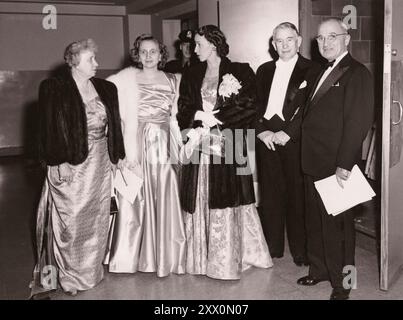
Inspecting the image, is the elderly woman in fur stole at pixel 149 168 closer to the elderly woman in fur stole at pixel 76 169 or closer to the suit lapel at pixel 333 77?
the elderly woman in fur stole at pixel 76 169

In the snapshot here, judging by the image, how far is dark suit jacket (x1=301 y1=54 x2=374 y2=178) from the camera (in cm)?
261

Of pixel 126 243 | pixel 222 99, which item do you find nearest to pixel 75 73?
pixel 222 99

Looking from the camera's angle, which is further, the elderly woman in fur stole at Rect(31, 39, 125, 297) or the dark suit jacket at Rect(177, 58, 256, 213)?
the dark suit jacket at Rect(177, 58, 256, 213)

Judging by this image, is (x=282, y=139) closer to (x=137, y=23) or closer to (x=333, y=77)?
(x=333, y=77)

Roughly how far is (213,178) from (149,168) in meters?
0.45

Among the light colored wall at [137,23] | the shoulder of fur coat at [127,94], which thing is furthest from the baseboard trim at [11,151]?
the shoulder of fur coat at [127,94]

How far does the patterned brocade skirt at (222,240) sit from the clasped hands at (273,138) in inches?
17.0

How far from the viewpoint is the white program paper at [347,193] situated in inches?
107

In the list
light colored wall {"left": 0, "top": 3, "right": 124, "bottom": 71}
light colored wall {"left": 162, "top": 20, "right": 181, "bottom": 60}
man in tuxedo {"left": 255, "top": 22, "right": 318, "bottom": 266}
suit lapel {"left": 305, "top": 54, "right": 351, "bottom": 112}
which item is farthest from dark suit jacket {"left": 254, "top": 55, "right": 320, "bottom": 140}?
light colored wall {"left": 0, "top": 3, "right": 124, "bottom": 71}

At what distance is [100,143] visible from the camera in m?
3.09

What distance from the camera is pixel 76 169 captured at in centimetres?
301

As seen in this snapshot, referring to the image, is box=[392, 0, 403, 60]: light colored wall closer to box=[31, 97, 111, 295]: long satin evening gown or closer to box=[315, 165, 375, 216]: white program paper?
box=[315, 165, 375, 216]: white program paper

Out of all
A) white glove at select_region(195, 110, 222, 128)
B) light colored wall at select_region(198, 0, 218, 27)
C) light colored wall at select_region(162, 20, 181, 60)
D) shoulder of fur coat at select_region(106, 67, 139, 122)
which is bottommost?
white glove at select_region(195, 110, 222, 128)

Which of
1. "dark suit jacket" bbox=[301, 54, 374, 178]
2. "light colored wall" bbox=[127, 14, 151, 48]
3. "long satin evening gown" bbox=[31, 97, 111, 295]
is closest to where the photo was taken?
"dark suit jacket" bbox=[301, 54, 374, 178]
